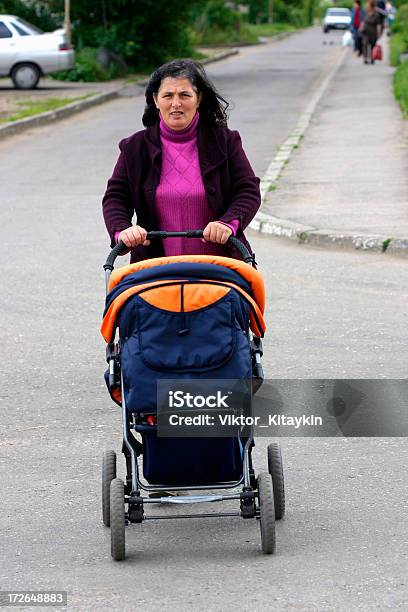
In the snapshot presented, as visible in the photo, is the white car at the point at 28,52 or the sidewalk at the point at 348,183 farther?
the white car at the point at 28,52

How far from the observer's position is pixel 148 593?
4.00 metres

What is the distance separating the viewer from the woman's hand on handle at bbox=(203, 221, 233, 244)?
461 centimetres

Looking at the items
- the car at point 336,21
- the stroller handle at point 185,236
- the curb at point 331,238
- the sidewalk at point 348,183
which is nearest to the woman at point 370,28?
the sidewalk at point 348,183

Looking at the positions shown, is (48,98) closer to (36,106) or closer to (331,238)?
(36,106)

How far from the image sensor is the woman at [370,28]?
40.7 metres

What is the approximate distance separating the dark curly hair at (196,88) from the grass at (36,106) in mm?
18462

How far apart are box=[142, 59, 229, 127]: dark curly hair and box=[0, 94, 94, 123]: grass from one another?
727 inches

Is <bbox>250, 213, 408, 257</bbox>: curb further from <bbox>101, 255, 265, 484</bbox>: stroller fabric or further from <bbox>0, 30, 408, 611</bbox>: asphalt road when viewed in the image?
<bbox>101, 255, 265, 484</bbox>: stroller fabric

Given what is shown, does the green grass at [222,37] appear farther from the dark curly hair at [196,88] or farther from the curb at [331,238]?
the dark curly hair at [196,88]

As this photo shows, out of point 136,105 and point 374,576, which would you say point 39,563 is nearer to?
point 374,576

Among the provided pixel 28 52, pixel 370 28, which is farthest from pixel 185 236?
pixel 370 28

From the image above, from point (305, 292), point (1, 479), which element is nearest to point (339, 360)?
point (305, 292)

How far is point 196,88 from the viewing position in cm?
483

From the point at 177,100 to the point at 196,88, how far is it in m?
0.09
